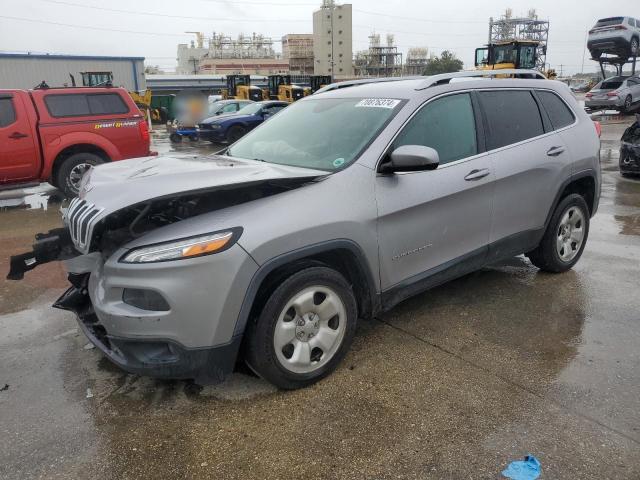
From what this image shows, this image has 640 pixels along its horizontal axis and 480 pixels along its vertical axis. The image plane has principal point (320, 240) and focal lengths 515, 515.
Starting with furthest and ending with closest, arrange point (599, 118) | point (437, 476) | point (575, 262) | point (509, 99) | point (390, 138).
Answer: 1. point (599, 118)
2. point (575, 262)
3. point (509, 99)
4. point (390, 138)
5. point (437, 476)

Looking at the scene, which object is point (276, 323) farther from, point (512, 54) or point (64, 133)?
point (512, 54)

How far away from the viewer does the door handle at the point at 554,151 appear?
4.24 meters

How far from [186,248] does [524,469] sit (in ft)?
6.14

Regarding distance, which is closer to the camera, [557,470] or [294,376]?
[557,470]

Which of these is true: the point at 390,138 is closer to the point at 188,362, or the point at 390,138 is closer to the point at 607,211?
the point at 188,362

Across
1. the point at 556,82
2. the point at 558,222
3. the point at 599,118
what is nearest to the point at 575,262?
the point at 558,222

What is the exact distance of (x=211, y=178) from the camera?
9.07 ft

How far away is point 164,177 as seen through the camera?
2770 millimetres

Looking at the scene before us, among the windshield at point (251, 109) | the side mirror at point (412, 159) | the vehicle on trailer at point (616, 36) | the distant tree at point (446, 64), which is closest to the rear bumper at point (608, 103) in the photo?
the vehicle on trailer at point (616, 36)

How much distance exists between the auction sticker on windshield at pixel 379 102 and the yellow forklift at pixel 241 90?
23642 mm

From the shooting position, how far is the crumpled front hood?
8.46ft

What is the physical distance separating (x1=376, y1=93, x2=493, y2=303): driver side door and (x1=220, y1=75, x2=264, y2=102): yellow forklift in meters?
23.8

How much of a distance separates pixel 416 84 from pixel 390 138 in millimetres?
612

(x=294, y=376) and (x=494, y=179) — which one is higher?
(x=494, y=179)
